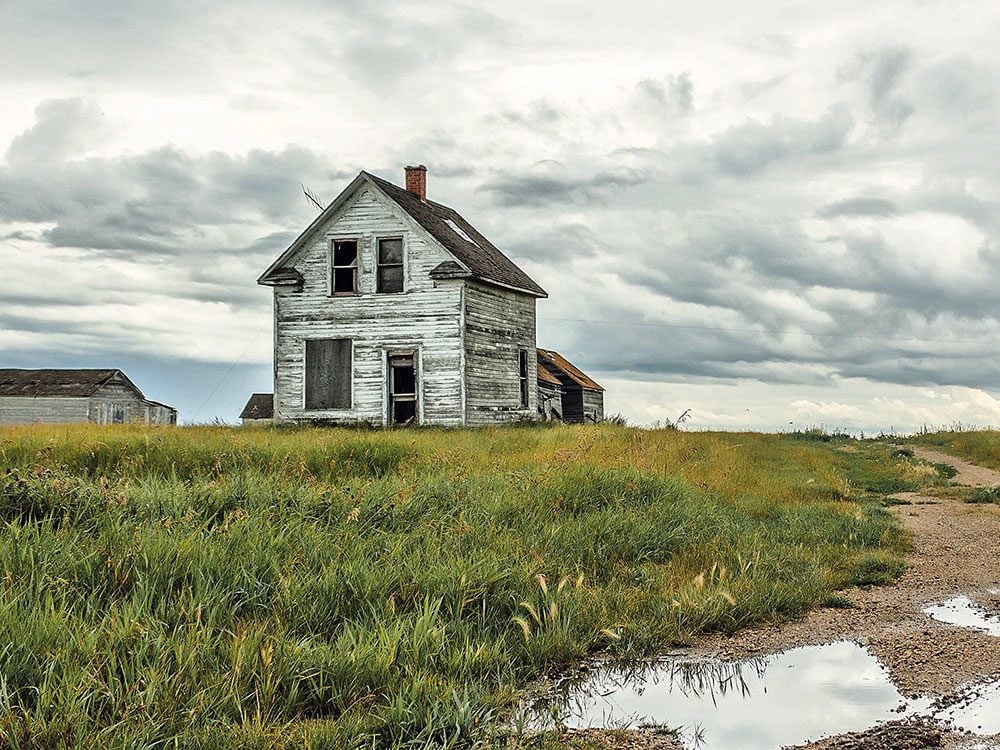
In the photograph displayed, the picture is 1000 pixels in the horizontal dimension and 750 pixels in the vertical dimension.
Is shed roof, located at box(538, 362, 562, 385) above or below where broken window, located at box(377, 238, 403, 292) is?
below

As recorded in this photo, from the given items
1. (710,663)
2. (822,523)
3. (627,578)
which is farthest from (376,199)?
(710,663)

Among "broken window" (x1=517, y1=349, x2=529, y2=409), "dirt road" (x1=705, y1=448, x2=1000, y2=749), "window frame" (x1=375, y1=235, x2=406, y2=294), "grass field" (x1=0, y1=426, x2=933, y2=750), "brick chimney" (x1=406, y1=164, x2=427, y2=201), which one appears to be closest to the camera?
"grass field" (x1=0, y1=426, x2=933, y2=750)

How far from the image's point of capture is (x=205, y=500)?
8.20 m

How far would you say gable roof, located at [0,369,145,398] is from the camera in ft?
164

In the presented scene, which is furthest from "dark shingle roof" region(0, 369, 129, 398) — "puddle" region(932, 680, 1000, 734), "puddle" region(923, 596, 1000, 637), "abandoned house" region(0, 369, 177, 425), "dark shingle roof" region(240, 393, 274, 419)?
"puddle" region(932, 680, 1000, 734)

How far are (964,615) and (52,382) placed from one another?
2047 inches

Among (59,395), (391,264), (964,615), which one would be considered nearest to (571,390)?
(391,264)

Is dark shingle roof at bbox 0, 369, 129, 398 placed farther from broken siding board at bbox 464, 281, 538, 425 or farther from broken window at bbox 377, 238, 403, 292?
broken siding board at bbox 464, 281, 538, 425

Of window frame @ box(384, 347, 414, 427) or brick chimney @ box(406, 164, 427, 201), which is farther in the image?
brick chimney @ box(406, 164, 427, 201)

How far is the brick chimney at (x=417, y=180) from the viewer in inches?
1206

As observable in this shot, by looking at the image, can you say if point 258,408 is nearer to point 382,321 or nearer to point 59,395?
point 59,395

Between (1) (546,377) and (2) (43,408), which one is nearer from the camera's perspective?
(1) (546,377)

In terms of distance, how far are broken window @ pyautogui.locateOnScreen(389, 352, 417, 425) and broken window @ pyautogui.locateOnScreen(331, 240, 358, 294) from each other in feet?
8.09

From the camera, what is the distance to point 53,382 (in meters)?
50.7
